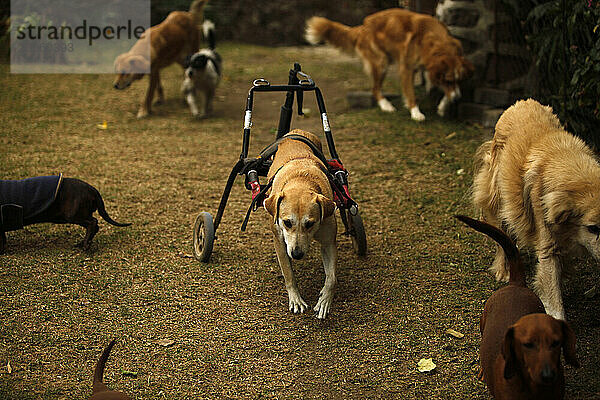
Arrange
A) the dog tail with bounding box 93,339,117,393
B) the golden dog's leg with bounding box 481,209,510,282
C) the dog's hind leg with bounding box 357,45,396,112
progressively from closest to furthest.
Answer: the dog tail with bounding box 93,339,117,393, the golden dog's leg with bounding box 481,209,510,282, the dog's hind leg with bounding box 357,45,396,112

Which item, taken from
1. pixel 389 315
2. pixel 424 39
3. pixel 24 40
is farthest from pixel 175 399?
pixel 24 40

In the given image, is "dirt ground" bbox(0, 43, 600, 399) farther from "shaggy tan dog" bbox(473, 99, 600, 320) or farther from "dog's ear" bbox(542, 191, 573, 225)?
"dog's ear" bbox(542, 191, 573, 225)

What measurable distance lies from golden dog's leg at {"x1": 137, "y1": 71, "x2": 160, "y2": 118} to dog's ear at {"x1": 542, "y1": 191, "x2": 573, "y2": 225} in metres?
6.64

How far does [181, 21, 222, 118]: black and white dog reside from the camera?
8.76m

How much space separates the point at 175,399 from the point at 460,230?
9.84 ft

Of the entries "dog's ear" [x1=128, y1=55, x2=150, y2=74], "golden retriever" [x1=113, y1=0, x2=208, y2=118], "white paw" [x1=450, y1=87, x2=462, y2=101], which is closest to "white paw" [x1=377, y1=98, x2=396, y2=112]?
"white paw" [x1=450, y1=87, x2=462, y2=101]

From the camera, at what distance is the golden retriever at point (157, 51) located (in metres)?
8.89

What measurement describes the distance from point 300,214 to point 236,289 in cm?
102

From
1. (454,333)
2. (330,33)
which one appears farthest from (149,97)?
(454,333)

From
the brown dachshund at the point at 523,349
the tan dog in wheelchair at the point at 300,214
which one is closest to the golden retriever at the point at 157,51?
the tan dog in wheelchair at the point at 300,214

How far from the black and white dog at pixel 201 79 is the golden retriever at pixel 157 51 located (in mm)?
481

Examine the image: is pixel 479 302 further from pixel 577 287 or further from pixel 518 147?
pixel 518 147

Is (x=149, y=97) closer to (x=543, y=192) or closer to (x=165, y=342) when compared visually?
(x=165, y=342)

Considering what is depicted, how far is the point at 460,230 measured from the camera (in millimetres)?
5445
